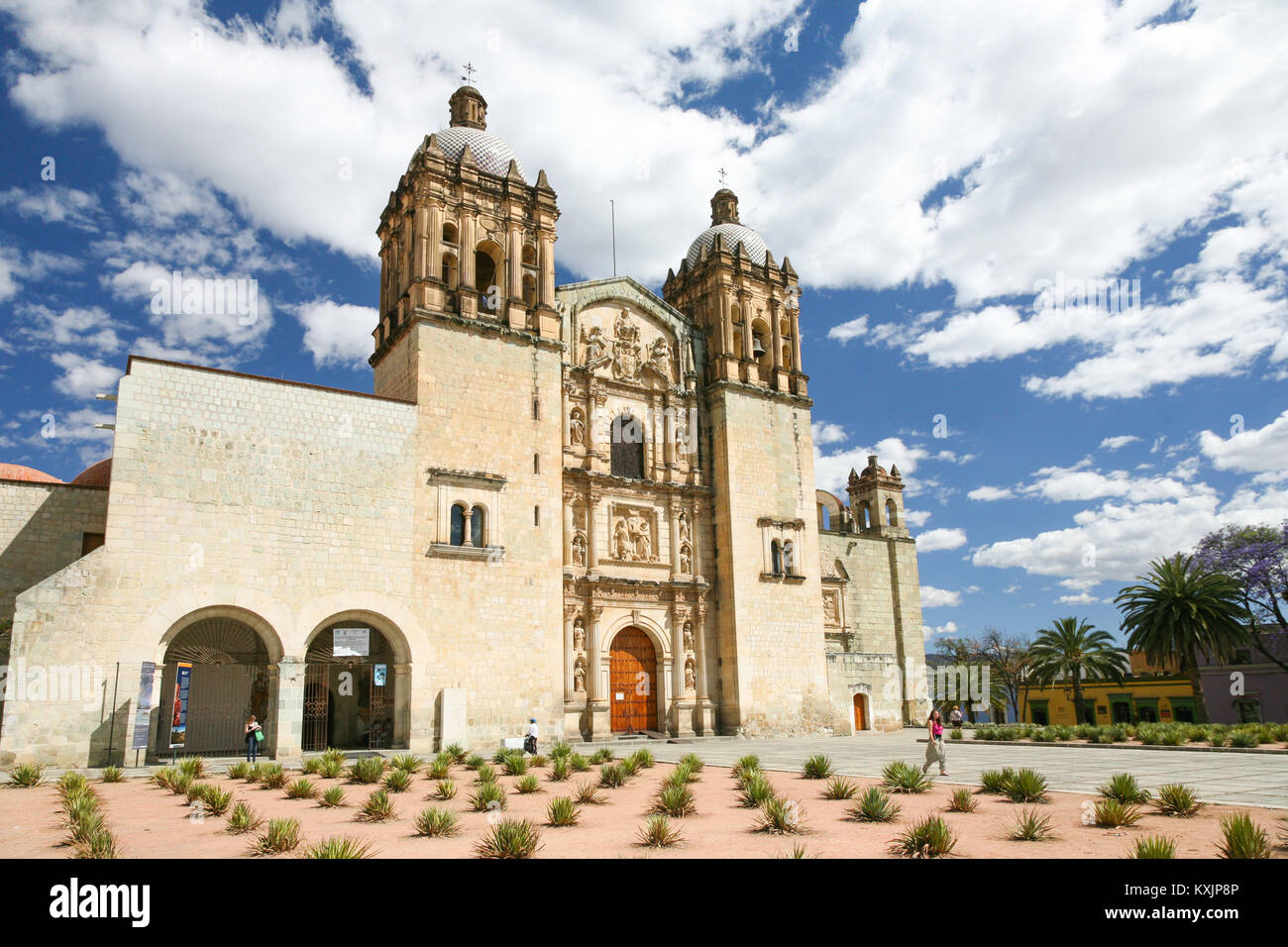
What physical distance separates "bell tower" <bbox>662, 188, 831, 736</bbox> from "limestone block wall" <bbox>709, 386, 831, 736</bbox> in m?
0.04

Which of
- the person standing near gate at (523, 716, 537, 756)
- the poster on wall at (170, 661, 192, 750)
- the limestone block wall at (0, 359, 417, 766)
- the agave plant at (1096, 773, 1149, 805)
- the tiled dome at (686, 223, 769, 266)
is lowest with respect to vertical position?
the person standing near gate at (523, 716, 537, 756)

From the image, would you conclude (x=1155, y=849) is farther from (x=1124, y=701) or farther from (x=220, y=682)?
(x=1124, y=701)

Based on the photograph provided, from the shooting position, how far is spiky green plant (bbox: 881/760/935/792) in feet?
42.1

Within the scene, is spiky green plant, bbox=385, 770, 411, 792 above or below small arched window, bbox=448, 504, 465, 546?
below

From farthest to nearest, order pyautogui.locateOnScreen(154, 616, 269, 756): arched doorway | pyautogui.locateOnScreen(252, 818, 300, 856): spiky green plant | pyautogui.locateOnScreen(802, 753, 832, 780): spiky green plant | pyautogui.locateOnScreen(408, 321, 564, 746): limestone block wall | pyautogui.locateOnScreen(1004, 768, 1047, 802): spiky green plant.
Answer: pyautogui.locateOnScreen(408, 321, 564, 746): limestone block wall → pyautogui.locateOnScreen(154, 616, 269, 756): arched doorway → pyautogui.locateOnScreen(802, 753, 832, 780): spiky green plant → pyautogui.locateOnScreen(1004, 768, 1047, 802): spiky green plant → pyautogui.locateOnScreen(252, 818, 300, 856): spiky green plant

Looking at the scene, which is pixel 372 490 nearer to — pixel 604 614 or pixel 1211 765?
pixel 604 614

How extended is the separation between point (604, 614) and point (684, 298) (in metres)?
14.2

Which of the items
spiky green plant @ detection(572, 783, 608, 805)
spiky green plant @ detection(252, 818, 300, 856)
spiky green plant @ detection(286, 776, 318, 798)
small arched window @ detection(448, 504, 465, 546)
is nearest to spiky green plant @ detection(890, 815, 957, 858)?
spiky green plant @ detection(572, 783, 608, 805)

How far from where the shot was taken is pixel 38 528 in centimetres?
2186

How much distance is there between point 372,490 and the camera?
23266mm

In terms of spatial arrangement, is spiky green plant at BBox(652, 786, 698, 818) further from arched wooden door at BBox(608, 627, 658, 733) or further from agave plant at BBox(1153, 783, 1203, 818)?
arched wooden door at BBox(608, 627, 658, 733)

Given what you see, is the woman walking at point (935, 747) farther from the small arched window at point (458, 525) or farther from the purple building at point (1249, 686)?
the purple building at point (1249, 686)
